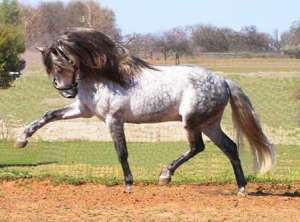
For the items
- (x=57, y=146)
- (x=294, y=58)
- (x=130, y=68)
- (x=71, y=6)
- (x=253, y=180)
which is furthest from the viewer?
(x=71, y=6)

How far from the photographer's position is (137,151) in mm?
20125

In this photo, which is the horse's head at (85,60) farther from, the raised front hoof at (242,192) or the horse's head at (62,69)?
the raised front hoof at (242,192)

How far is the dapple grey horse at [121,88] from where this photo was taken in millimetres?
10883

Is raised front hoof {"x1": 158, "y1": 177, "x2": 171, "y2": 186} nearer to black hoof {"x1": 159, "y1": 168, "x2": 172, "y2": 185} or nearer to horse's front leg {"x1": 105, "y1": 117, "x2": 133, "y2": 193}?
black hoof {"x1": 159, "y1": 168, "x2": 172, "y2": 185}

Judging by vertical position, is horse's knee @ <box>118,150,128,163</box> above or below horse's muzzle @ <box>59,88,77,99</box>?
below

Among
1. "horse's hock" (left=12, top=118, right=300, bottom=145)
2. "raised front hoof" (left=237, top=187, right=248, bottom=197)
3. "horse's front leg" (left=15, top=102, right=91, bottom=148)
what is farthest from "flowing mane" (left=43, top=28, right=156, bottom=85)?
"horse's hock" (left=12, top=118, right=300, bottom=145)

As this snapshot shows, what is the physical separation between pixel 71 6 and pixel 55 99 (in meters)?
25.6

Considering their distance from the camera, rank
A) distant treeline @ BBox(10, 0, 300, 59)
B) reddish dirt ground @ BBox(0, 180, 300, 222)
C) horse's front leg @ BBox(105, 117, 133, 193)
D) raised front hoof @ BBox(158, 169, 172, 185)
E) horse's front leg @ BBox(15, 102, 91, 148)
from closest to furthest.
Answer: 1. reddish dirt ground @ BBox(0, 180, 300, 222)
2. horse's front leg @ BBox(105, 117, 133, 193)
3. horse's front leg @ BBox(15, 102, 91, 148)
4. raised front hoof @ BBox(158, 169, 172, 185)
5. distant treeline @ BBox(10, 0, 300, 59)

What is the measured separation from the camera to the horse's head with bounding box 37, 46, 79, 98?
36.1ft

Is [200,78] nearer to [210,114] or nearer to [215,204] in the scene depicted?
[210,114]

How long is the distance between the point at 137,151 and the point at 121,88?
9323 mm

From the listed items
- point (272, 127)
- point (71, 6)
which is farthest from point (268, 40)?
point (272, 127)

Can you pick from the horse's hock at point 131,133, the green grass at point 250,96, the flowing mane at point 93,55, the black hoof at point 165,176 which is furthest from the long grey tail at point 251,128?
the green grass at point 250,96

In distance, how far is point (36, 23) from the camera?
174 ft
